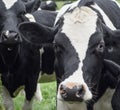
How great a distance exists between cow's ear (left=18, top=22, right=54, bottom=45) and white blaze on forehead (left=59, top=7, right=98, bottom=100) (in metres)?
0.44

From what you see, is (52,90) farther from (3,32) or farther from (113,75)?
(113,75)

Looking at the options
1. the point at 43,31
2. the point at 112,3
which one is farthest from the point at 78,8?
the point at 112,3

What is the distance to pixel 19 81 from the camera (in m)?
10.5

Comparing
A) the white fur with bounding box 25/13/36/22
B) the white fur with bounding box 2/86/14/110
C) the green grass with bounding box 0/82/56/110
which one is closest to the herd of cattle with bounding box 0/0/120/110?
the white fur with bounding box 25/13/36/22

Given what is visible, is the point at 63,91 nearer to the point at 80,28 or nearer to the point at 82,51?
the point at 82,51

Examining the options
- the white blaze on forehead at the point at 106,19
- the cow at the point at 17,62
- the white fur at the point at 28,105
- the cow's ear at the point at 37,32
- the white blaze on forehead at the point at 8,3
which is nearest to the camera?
the cow's ear at the point at 37,32

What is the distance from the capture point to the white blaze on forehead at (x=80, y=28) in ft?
22.7

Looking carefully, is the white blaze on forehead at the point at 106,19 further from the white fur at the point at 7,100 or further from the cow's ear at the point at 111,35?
the white fur at the point at 7,100

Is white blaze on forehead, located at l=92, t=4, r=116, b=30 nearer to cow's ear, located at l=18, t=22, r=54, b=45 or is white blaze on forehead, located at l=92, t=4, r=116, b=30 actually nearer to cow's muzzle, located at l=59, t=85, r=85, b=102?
cow's ear, located at l=18, t=22, r=54, b=45

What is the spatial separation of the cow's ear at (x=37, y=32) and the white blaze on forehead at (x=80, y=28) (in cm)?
44

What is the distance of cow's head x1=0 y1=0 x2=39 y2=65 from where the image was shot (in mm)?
9508

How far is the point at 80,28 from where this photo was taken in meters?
7.03

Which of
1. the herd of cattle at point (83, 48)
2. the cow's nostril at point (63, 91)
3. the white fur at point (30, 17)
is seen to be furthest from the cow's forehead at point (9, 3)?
the cow's nostril at point (63, 91)

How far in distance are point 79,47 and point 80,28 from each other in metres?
0.27
